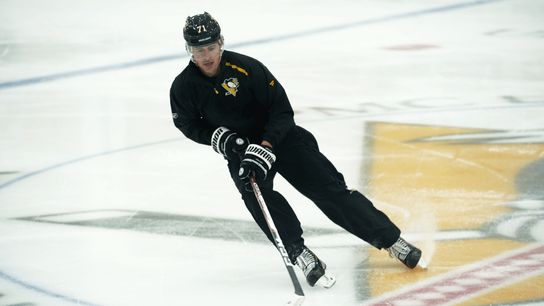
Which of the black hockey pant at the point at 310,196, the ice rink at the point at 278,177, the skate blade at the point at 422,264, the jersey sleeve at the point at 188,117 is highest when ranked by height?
the jersey sleeve at the point at 188,117

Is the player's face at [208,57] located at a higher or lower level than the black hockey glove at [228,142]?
higher

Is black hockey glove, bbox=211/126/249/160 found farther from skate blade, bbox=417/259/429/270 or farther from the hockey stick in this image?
skate blade, bbox=417/259/429/270

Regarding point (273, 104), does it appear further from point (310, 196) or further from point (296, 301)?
point (296, 301)

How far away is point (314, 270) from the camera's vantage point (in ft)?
11.6

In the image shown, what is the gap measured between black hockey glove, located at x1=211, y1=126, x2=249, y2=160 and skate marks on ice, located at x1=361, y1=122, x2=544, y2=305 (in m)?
0.64

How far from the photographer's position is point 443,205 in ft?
14.7

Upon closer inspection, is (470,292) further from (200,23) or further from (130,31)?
(130,31)

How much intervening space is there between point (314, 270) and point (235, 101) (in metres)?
0.63

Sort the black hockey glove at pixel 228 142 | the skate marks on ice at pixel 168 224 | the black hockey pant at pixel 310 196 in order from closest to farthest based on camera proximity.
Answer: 1. the black hockey glove at pixel 228 142
2. the black hockey pant at pixel 310 196
3. the skate marks on ice at pixel 168 224

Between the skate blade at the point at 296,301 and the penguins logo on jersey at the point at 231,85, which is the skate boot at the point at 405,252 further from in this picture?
the penguins logo on jersey at the point at 231,85

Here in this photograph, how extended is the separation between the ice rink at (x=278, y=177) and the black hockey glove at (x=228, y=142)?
1.58 feet

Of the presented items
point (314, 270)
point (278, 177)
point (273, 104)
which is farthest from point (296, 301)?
point (278, 177)

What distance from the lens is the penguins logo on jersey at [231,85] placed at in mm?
3506

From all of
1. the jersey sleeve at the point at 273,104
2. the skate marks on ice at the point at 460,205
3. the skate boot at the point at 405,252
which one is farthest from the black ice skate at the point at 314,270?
the jersey sleeve at the point at 273,104
